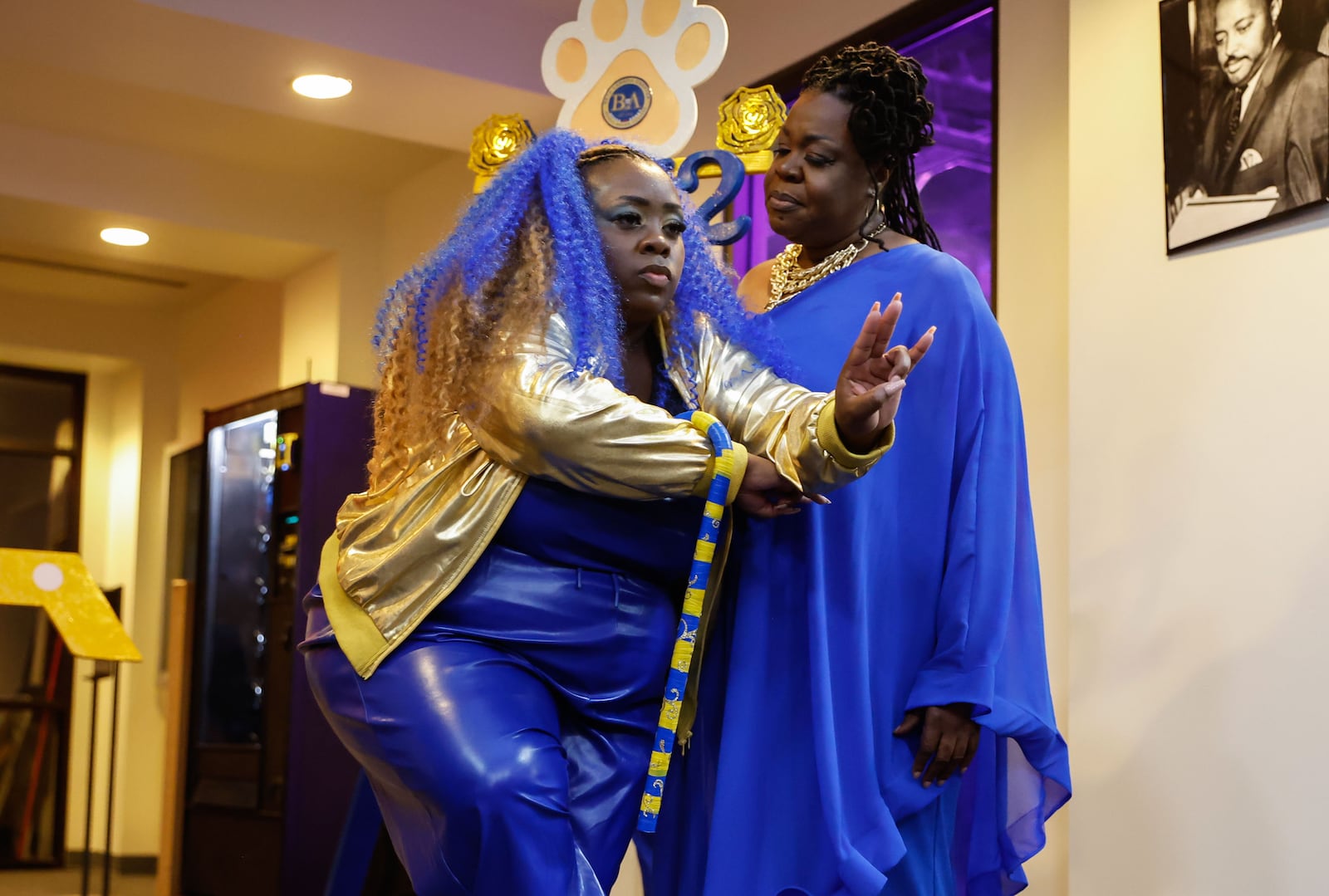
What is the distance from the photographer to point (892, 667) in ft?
7.56

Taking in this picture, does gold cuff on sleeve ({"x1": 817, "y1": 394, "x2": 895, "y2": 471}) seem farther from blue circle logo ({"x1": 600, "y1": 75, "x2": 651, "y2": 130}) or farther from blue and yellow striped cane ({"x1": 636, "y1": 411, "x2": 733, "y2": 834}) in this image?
blue circle logo ({"x1": 600, "y1": 75, "x2": 651, "y2": 130})

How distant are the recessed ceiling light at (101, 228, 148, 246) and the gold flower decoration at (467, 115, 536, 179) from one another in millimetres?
4434

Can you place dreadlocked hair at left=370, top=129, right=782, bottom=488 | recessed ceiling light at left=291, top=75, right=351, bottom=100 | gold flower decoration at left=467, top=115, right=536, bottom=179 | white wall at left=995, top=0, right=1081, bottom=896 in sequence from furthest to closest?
recessed ceiling light at left=291, top=75, right=351, bottom=100 → white wall at left=995, top=0, right=1081, bottom=896 → gold flower decoration at left=467, top=115, right=536, bottom=179 → dreadlocked hair at left=370, top=129, right=782, bottom=488

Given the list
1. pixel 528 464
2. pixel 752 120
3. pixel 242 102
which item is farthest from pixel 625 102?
pixel 242 102

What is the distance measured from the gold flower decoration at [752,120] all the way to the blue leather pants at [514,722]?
1128 millimetres

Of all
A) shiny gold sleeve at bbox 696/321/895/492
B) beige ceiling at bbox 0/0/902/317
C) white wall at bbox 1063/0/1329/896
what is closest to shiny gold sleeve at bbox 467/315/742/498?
shiny gold sleeve at bbox 696/321/895/492

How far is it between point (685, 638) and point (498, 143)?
4.57 feet

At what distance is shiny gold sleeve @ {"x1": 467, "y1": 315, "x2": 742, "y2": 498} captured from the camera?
197 cm

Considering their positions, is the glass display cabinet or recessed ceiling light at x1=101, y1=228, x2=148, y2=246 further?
recessed ceiling light at x1=101, y1=228, x2=148, y2=246

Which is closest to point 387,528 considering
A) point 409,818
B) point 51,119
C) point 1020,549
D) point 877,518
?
point 409,818

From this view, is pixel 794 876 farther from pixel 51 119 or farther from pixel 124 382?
pixel 124 382

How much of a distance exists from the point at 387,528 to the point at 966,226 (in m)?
2.44

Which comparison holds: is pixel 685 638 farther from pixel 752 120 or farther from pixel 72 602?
pixel 72 602

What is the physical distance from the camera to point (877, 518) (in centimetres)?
235
